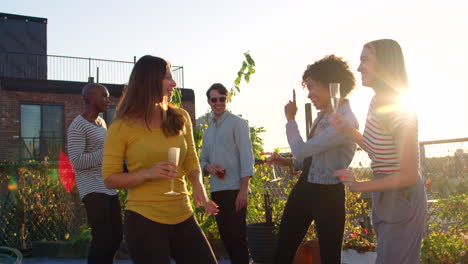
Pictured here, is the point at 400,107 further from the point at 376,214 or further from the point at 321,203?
the point at 321,203

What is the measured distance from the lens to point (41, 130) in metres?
22.1

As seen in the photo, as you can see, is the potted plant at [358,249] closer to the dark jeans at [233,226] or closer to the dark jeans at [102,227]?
the dark jeans at [233,226]

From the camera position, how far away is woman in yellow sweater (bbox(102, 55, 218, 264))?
2525 mm

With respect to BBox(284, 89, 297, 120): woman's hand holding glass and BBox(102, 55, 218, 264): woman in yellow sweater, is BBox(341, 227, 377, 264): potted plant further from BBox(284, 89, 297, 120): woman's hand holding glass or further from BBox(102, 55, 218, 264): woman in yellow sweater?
BBox(102, 55, 218, 264): woman in yellow sweater

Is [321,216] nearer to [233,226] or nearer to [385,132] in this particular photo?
[385,132]

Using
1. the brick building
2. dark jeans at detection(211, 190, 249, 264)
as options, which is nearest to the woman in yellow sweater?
dark jeans at detection(211, 190, 249, 264)

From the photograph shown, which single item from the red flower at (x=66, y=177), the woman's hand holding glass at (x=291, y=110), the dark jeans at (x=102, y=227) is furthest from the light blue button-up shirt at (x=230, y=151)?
the red flower at (x=66, y=177)

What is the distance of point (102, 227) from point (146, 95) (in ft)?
5.53

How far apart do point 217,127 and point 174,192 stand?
228 centimetres

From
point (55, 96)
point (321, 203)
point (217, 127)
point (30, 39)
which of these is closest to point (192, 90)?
point (55, 96)

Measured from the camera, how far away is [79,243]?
7957 millimetres

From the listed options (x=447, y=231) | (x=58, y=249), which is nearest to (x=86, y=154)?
(x=447, y=231)

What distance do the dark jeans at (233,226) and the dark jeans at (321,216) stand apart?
1.05m

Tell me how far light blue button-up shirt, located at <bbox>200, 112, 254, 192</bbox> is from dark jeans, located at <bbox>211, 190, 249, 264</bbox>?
94 millimetres
